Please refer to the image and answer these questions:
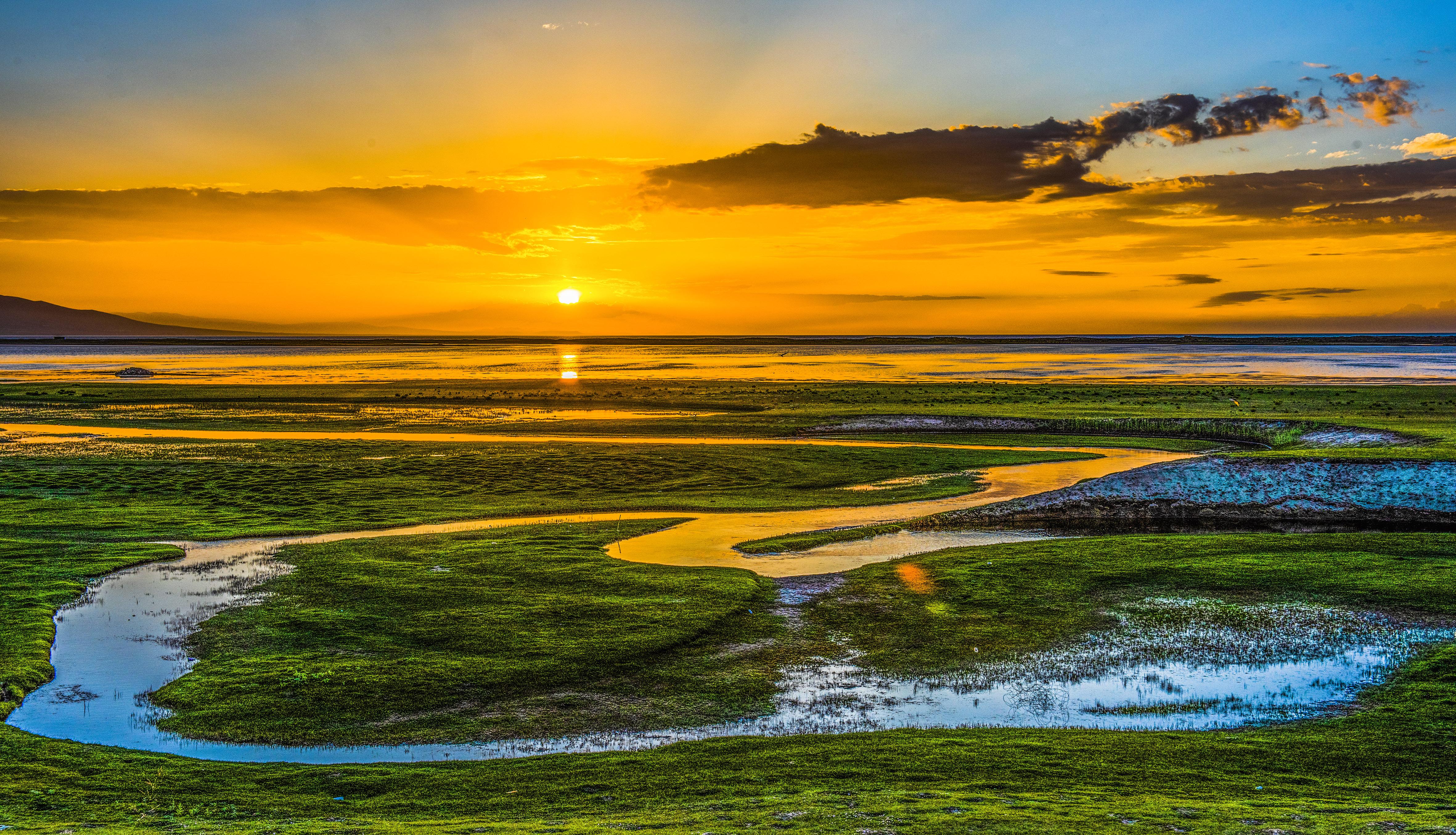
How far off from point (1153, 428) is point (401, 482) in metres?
46.6

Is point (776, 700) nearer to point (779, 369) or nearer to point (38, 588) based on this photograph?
point (38, 588)

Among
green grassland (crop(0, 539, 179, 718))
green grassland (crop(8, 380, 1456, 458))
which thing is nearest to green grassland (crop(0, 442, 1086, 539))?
green grassland (crop(0, 539, 179, 718))

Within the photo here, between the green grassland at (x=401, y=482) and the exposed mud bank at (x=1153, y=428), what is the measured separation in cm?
1033

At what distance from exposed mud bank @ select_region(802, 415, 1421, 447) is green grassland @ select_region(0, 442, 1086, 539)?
10.3 meters

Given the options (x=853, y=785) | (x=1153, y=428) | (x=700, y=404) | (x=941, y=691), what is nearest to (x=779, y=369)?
(x=700, y=404)

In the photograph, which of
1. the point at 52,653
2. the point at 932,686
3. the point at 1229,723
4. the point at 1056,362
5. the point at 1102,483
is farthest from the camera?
the point at 1056,362

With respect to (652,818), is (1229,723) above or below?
below

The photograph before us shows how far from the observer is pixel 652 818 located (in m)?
12.0

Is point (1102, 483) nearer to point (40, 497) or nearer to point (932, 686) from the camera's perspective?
point (932, 686)

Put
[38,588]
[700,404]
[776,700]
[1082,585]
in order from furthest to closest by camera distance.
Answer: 1. [700,404]
2. [1082,585]
3. [38,588]
4. [776,700]

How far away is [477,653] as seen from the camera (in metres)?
19.8

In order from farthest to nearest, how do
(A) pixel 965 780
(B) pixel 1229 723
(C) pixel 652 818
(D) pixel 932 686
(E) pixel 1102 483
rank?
1. (E) pixel 1102 483
2. (D) pixel 932 686
3. (B) pixel 1229 723
4. (A) pixel 965 780
5. (C) pixel 652 818

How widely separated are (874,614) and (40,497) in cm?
3657

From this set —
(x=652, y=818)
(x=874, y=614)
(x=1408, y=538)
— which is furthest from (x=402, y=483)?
(x=1408, y=538)
